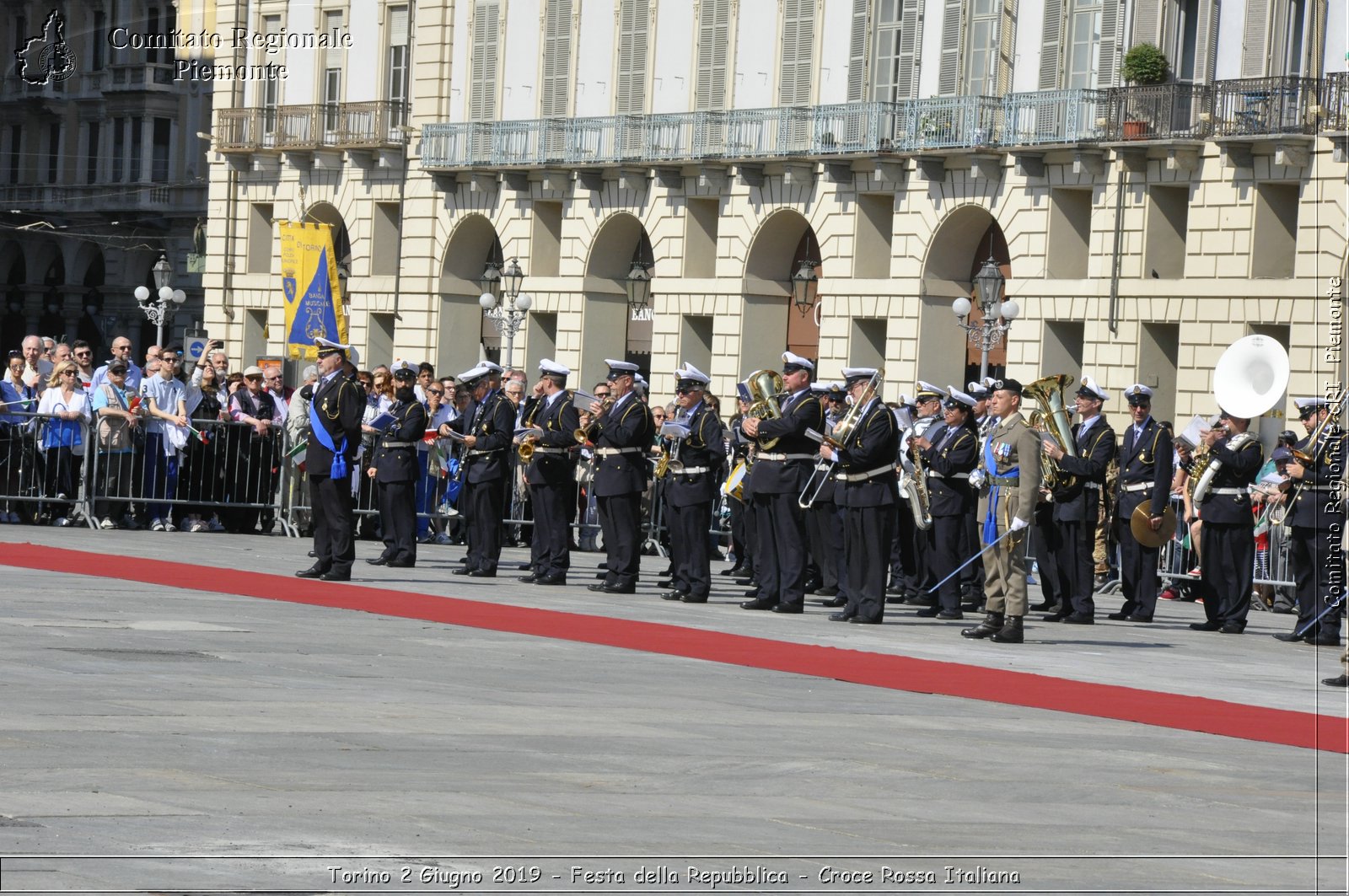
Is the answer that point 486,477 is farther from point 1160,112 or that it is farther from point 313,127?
point 313,127

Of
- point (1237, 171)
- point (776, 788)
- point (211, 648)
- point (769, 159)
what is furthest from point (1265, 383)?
point (769, 159)

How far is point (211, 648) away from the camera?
13.4m

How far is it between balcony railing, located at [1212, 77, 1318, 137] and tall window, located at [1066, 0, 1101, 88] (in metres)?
2.86

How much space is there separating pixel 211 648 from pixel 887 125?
28.6 m

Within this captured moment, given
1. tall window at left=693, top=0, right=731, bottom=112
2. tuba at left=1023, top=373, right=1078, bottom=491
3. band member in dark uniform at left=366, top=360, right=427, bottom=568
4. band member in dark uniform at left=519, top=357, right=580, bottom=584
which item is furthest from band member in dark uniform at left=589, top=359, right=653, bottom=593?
tall window at left=693, top=0, right=731, bottom=112

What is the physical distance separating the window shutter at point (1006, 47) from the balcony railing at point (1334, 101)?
6620mm

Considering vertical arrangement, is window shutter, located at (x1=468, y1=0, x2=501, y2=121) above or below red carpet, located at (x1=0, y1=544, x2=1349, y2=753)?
above

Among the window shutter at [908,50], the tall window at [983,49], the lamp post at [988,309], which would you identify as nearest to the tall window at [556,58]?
the window shutter at [908,50]

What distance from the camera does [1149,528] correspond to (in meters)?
20.1

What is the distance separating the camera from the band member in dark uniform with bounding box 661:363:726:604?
19906 millimetres

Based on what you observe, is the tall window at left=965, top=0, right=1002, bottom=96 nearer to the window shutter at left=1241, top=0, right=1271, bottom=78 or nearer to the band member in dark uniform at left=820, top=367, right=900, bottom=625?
the window shutter at left=1241, top=0, right=1271, bottom=78

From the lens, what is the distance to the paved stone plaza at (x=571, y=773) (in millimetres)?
7492

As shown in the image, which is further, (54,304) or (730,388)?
(54,304)

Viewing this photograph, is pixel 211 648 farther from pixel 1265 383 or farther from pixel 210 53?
pixel 210 53
